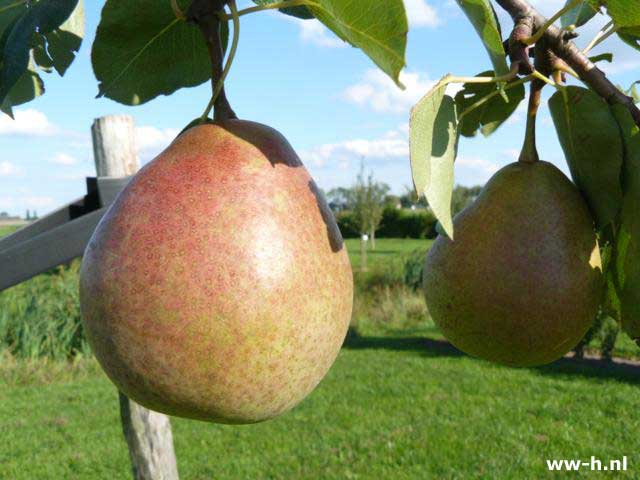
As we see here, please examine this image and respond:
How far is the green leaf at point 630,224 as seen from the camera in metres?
0.82

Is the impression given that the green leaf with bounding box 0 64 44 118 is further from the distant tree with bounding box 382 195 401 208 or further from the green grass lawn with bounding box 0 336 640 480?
the distant tree with bounding box 382 195 401 208

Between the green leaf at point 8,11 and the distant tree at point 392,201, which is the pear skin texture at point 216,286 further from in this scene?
the distant tree at point 392,201

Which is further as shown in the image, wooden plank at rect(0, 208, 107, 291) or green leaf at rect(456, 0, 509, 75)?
wooden plank at rect(0, 208, 107, 291)

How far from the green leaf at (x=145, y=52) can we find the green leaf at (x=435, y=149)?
0.35 meters

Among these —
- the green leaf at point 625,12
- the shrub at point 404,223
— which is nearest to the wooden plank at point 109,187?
the green leaf at point 625,12

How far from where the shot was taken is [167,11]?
0.89 metres

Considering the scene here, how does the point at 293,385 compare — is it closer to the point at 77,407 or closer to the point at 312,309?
the point at 312,309

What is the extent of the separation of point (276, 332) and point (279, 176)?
185mm

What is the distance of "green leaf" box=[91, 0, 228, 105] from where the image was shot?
890 millimetres

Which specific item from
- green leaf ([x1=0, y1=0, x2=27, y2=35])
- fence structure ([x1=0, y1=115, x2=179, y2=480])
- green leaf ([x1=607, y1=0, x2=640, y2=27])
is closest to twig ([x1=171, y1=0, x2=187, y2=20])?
green leaf ([x1=0, y1=0, x2=27, y2=35])

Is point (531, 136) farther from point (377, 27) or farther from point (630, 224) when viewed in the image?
point (377, 27)

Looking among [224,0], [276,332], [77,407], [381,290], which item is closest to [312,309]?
[276,332]

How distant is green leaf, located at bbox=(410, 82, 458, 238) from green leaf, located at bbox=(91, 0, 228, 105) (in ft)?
1.14

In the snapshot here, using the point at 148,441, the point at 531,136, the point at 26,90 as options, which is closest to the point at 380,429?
the point at 148,441
